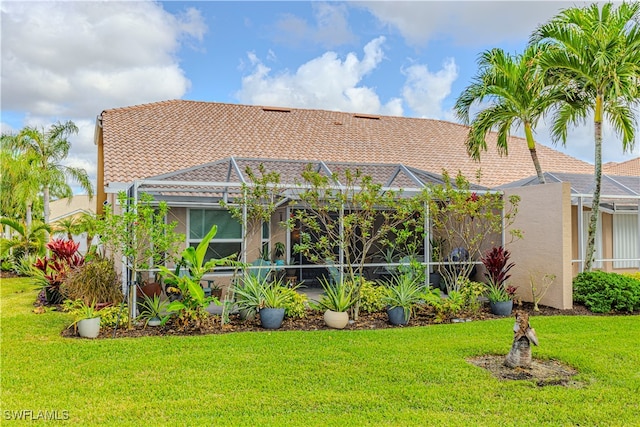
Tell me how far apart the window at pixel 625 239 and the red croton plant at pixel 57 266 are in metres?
17.3

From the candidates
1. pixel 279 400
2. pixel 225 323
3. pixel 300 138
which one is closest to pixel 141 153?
pixel 300 138

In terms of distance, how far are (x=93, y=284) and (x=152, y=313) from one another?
2030 mm

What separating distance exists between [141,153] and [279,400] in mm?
13466

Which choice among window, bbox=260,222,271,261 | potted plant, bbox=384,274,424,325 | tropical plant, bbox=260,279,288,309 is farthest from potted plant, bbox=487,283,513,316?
window, bbox=260,222,271,261

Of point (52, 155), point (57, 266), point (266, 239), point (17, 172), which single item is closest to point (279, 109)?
point (266, 239)

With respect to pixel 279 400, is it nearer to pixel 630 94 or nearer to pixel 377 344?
pixel 377 344

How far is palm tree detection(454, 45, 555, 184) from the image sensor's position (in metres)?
12.9

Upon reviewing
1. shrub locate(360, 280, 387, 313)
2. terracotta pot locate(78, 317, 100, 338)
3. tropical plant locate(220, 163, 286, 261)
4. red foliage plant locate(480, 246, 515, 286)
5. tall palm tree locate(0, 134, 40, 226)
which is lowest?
terracotta pot locate(78, 317, 100, 338)

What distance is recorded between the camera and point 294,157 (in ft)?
61.5

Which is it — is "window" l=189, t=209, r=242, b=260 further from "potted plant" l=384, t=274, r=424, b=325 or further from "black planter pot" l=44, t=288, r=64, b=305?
"potted plant" l=384, t=274, r=424, b=325

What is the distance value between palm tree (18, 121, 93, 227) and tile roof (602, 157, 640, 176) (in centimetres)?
3060

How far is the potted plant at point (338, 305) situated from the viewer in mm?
9617

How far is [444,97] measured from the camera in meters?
16.8

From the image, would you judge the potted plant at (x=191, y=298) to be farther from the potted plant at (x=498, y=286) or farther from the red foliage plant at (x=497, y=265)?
the red foliage plant at (x=497, y=265)
